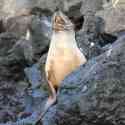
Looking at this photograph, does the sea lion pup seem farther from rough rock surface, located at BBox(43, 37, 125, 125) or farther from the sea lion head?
rough rock surface, located at BBox(43, 37, 125, 125)

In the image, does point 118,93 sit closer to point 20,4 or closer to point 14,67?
point 14,67

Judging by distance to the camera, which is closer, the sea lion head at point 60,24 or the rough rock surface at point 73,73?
the rough rock surface at point 73,73

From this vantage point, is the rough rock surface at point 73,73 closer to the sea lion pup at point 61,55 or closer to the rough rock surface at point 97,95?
the rough rock surface at point 97,95

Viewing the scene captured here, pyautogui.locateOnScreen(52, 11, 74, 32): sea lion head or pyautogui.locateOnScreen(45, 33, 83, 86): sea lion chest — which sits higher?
pyautogui.locateOnScreen(52, 11, 74, 32): sea lion head

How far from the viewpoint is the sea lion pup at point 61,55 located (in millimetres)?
5523

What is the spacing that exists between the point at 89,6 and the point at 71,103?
20.9 feet

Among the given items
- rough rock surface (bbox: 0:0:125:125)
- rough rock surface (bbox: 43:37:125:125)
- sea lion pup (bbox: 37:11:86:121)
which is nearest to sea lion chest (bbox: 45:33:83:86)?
sea lion pup (bbox: 37:11:86:121)

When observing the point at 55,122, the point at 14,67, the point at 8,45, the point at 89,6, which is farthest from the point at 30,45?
the point at 55,122

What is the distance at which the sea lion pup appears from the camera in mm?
5523

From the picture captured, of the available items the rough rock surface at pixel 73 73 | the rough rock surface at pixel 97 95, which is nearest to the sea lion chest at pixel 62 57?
the rough rock surface at pixel 73 73

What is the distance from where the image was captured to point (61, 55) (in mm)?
5609

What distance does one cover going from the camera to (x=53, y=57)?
5.58 metres

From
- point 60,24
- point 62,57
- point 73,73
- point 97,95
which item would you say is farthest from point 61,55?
point 97,95

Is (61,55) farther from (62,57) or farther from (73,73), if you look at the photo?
(73,73)
